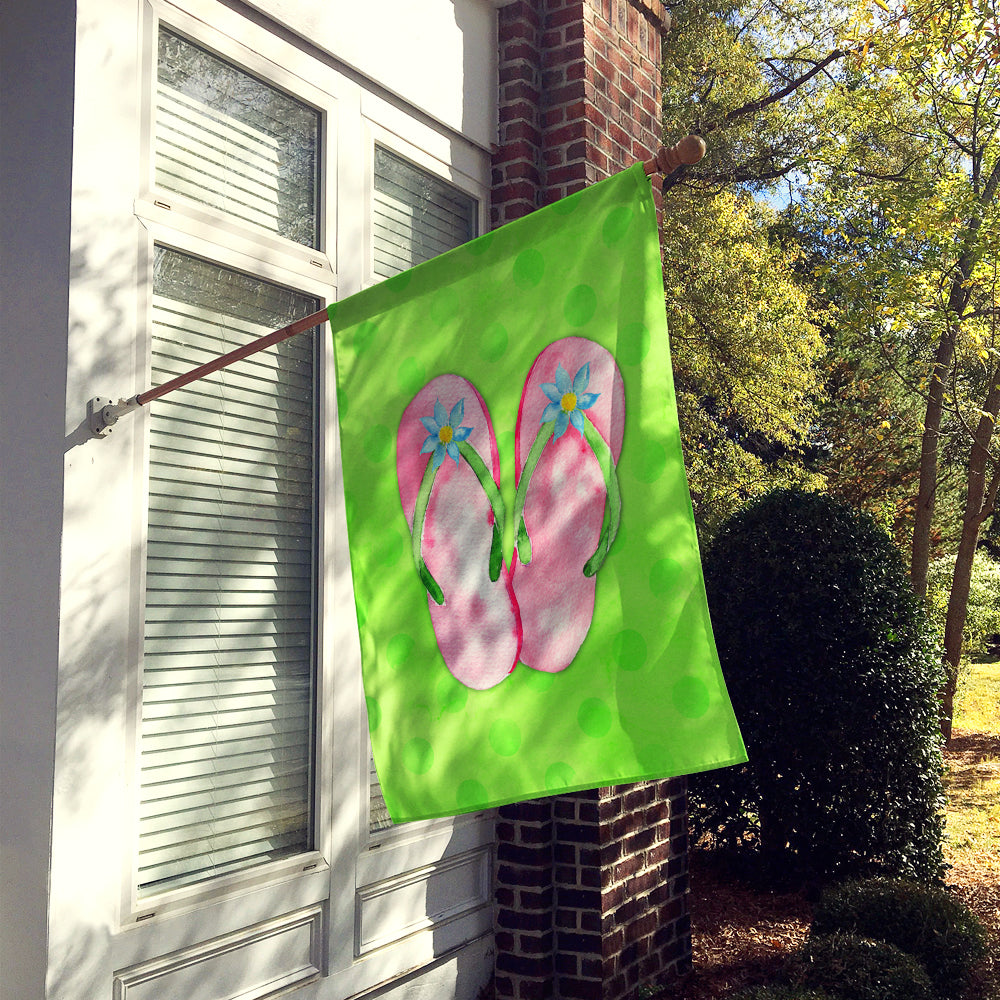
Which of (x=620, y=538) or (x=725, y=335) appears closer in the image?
(x=620, y=538)

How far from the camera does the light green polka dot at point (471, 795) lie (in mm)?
2188

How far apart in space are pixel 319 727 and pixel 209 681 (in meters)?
0.54

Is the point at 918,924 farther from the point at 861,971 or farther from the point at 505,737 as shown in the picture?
the point at 505,737

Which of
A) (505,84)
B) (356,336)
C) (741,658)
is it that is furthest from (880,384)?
(356,336)

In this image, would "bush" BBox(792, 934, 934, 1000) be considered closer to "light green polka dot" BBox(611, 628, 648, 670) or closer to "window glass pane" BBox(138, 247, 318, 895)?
"window glass pane" BBox(138, 247, 318, 895)

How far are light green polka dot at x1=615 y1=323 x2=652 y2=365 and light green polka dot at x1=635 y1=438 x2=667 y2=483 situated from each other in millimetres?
186

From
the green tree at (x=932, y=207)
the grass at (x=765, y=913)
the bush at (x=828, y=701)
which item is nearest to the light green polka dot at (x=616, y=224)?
the grass at (x=765, y=913)

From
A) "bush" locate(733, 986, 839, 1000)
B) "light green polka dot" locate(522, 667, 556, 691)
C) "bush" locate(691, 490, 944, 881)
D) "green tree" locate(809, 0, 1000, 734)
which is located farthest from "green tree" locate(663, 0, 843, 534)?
"light green polka dot" locate(522, 667, 556, 691)

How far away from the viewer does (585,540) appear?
219 cm

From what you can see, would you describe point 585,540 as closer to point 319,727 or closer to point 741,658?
point 319,727

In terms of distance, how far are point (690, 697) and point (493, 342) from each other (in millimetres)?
930

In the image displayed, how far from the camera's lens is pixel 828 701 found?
600 centimetres

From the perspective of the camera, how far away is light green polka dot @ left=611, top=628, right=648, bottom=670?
6.93 feet

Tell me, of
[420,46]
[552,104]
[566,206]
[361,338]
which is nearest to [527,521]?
[361,338]
